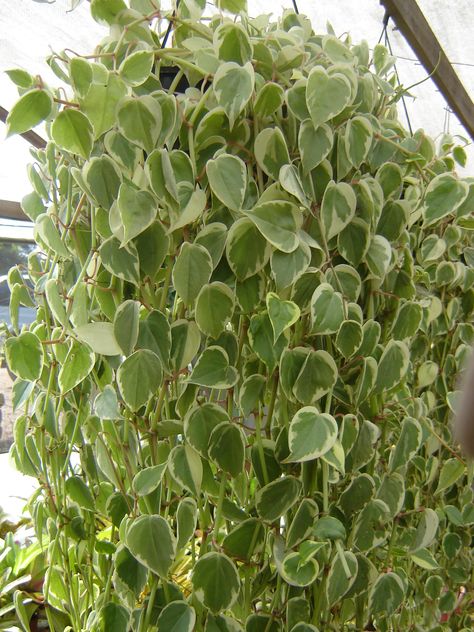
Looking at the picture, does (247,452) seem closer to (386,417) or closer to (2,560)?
(386,417)

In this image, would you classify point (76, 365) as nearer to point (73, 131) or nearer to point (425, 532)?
point (73, 131)

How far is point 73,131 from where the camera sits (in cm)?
61

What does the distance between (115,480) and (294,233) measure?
0.31 meters

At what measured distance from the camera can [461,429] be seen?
0.44 ft

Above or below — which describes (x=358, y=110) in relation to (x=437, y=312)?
above

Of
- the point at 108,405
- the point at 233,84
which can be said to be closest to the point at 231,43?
the point at 233,84

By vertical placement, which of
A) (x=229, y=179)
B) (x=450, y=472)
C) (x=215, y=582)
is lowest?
(x=450, y=472)

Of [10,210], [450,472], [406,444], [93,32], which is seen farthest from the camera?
[10,210]

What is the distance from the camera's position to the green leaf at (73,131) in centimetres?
60

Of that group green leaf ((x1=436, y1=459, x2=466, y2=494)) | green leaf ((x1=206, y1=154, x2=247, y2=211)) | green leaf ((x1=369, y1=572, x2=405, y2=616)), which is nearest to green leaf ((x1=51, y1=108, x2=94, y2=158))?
green leaf ((x1=206, y1=154, x2=247, y2=211))

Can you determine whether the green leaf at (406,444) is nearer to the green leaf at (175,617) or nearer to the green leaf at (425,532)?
the green leaf at (425,532)

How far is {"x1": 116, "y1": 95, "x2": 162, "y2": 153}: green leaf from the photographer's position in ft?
2.03

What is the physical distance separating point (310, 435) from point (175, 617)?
0.21m

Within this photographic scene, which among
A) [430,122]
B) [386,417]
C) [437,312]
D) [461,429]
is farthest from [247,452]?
[430,122]
